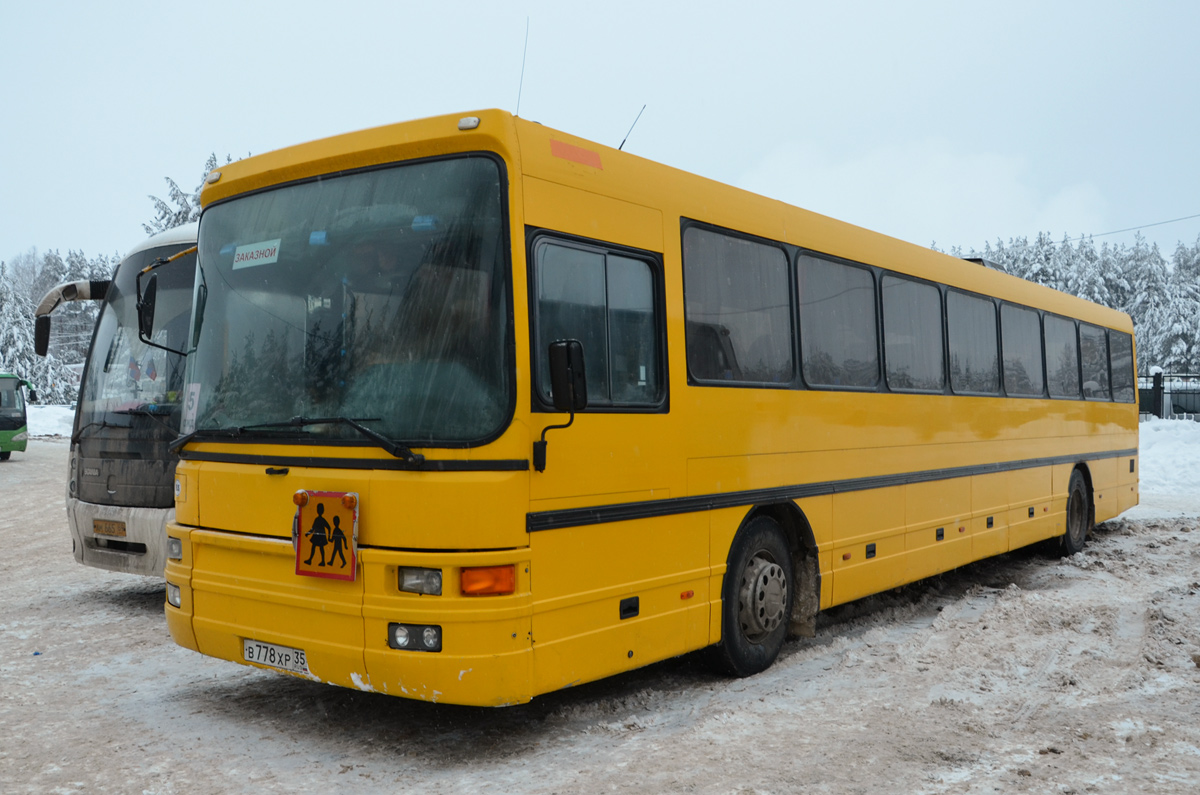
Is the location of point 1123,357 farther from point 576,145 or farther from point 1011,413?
point 576,145

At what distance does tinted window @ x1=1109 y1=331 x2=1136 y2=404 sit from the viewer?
46.5ft

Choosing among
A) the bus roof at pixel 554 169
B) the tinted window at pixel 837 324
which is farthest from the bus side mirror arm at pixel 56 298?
the tinted window at pixel 837 324

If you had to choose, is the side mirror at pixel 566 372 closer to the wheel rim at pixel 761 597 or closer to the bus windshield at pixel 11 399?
the wheel rim at pixel 761 597

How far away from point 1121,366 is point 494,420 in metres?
12.7

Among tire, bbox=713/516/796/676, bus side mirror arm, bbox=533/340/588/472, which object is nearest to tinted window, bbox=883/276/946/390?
tire, bbox=713/516/796/676

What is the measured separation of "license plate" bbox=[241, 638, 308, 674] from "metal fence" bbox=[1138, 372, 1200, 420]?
3397 cm

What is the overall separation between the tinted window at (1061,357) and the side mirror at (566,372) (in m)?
8.79

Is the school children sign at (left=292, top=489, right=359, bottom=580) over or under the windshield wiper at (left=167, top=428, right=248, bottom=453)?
under

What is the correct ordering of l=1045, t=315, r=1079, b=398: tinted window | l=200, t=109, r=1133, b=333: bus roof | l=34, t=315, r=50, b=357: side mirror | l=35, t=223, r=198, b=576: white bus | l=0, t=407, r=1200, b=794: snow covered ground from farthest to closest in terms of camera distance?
l=1045, t=315, r=1079, b=398: tinted window, l=34, t=315, r=50, b=357: side mirror, l=35, t=223, r=198, b=576: white bus, l=200, t=109, r=1133, b=333: bus roof, l=0, t=407, r=1200, b=794: snow covered ground

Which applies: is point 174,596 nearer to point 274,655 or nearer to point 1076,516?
point 274,655

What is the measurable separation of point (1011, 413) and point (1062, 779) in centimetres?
665

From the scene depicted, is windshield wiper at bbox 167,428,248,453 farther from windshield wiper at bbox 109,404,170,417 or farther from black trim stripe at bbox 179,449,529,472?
windshield wiper at bbox 109,404,170,417

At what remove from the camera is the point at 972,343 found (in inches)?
390

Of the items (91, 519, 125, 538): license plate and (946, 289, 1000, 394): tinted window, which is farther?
(946, 289, 1000, 394): tinted window
